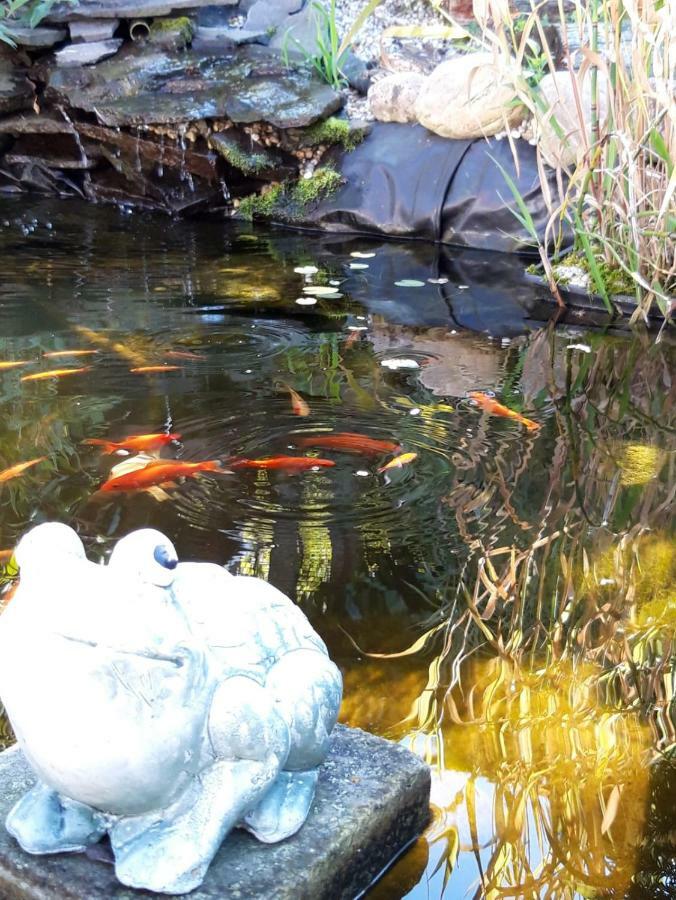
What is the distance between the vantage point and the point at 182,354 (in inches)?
196

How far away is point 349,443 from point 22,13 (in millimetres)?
6473

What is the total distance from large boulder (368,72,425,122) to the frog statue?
6.54 meters

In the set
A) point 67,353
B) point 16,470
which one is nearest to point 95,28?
point 67,353

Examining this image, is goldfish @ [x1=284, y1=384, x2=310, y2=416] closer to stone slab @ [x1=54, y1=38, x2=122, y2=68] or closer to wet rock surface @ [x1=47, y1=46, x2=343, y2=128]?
wet rock surface @ [x1=47, y1=46, x2=343, y2=128]

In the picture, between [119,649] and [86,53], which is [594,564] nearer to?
[119,649]

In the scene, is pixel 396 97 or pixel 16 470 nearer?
pixel 16 470

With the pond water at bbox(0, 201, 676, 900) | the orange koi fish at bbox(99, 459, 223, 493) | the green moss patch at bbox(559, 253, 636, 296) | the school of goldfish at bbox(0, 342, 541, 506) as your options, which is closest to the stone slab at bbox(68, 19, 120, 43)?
the pond water at bbox(0, 201, 676, 900)

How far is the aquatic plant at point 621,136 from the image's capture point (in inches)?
A: 176

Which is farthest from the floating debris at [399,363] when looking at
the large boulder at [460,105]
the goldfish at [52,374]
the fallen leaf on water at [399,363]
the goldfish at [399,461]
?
the large boulder at [460,105]

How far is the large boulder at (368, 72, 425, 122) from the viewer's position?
7.76m

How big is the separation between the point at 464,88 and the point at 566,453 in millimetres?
4243

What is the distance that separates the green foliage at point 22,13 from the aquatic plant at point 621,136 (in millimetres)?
4696

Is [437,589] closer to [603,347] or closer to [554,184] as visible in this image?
[603,347]

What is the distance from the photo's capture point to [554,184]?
691 cm
